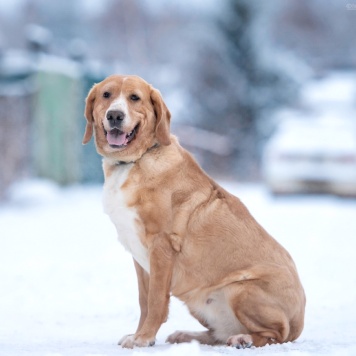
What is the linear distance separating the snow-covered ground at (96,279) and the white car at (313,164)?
1085mm

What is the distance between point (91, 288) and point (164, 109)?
2638 mm

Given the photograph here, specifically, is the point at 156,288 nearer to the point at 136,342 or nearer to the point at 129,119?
the point at 136,342

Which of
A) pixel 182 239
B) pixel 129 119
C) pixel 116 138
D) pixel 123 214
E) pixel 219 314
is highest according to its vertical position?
pixel 129 119

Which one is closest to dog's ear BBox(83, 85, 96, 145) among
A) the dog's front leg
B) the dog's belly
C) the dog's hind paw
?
the dog's front leg

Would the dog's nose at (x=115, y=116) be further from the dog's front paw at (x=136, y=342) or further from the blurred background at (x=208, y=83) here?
the blurred background at (x=208, y=83)

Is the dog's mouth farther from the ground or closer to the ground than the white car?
closer to the ground

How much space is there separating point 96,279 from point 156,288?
2.92 m

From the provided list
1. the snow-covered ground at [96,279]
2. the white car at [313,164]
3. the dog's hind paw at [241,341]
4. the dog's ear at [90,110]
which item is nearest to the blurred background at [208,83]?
the white car at [313,164]

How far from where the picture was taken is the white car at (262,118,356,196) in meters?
15.0

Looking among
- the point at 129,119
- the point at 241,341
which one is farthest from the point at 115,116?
the point at 241,341

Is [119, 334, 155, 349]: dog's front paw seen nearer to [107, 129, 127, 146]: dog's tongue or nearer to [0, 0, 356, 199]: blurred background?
[107, 129, 127, 146]: dog's tongue

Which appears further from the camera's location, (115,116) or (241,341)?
(115,116)

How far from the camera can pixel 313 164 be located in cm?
1506

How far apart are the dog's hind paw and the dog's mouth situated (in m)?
1.32
